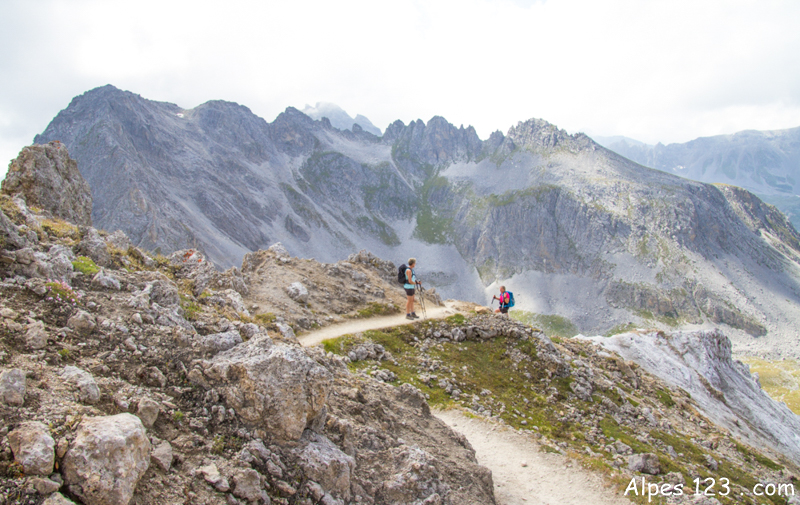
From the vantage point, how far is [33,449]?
15.8ft

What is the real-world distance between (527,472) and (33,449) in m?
13.9

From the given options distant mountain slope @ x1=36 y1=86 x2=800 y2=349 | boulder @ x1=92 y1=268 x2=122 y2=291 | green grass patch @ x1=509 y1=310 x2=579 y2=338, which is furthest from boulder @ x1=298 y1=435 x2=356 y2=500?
green grass patch @ x1=509 y1=310 x2=579 y2=338

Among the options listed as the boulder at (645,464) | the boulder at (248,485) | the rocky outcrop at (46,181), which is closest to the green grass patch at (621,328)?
the boulder at (645,464)

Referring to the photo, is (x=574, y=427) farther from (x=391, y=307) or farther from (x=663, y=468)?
(x=391, y=307)

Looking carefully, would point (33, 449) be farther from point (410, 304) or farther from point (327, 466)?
point (410, 304)

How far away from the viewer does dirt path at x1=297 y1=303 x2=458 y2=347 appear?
21625mm

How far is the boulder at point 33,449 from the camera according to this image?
15.4ft

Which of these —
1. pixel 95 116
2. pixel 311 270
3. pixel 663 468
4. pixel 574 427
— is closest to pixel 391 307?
pixel 311 270

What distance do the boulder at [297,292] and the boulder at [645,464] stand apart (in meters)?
19.7

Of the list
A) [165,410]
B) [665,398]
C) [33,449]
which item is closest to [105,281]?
[165,410]

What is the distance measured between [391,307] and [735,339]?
176648 millimetres

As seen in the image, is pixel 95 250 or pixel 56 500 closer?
pixel 56 500

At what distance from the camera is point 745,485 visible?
19500 mm

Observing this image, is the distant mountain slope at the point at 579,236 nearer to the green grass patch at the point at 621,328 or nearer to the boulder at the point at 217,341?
the green grass patch at the point at 621,328
